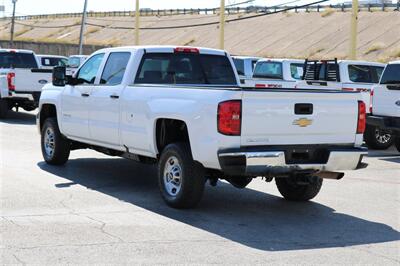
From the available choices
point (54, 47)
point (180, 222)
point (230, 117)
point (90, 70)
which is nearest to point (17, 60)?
point (90, 70)

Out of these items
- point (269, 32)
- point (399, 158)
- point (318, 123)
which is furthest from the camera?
point (269, 32)

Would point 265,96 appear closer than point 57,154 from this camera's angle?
Yes

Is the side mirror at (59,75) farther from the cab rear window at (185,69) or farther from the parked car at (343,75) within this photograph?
the parked car at (343,75)

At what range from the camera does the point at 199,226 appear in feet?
24.3

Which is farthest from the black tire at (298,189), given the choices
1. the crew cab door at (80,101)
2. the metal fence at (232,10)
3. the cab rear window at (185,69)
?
the metal fence at (232,10)

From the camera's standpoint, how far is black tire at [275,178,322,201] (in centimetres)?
890

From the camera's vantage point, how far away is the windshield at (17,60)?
21.1 meters

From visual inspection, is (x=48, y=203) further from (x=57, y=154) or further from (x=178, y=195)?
(x=57, y=154)

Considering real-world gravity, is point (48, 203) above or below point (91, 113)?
below

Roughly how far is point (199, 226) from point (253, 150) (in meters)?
1.00

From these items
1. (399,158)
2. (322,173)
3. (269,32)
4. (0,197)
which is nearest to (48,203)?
(0,197)

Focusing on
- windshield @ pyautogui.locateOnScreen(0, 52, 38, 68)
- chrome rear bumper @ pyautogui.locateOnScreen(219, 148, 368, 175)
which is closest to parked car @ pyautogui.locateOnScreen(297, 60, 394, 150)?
windshield @ pyautogui.locateOnScreen(0, 52, 38, 68)

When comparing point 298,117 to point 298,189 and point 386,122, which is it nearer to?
point 298,189

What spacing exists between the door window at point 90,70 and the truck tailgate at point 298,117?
3.50m
